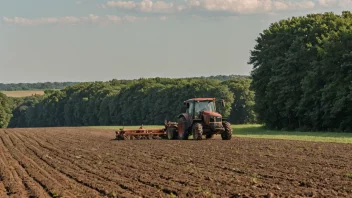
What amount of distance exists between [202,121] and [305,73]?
65.4ft

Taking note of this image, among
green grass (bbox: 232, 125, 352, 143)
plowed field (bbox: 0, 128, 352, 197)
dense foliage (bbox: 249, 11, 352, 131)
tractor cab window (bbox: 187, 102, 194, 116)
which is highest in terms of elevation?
dense foliage (bbox: 249, 11, 352, 131)

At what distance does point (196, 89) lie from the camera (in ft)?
321

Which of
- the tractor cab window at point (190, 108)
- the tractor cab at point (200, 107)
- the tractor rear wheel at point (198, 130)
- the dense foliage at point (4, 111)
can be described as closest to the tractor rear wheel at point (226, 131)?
the tractor cab at point (200, 107)

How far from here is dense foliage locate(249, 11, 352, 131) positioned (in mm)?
47281

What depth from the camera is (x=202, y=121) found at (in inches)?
1366

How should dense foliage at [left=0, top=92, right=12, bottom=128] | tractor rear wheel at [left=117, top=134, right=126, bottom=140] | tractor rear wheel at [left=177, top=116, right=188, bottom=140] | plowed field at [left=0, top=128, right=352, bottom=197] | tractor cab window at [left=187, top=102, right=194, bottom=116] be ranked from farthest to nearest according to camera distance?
1. dense foliage at [left=0, top=92, right=12, bottom=128]
2. tractor rear wheel at [left=117, top=134, right=126, bottom=140]
3. tractor rear wheel at [left=177, top=116, right=188, bottom=140]
4. tractor cab window at [left=187, top=102, right=194, bottom=116]
5. plowed field at [left=0, top=128, right=352, bottom=197]

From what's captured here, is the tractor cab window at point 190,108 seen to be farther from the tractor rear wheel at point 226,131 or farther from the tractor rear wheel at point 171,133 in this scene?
the tractor rear wheel at point 171,133

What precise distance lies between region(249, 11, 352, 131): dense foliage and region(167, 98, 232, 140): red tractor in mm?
13991

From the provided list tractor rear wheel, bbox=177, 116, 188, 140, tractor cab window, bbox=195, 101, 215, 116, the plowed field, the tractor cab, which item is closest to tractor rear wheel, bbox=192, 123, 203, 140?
the tractor cab

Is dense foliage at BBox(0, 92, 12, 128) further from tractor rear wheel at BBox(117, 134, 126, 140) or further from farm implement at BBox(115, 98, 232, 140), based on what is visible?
farm implement at BBox(115, 98, 232, 140)

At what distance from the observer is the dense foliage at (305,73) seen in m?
47.3

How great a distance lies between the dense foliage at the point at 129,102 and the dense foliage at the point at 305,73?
31393 mm

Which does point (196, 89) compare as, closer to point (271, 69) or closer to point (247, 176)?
point (271, 69)

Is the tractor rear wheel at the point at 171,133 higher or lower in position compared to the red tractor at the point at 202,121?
lower
